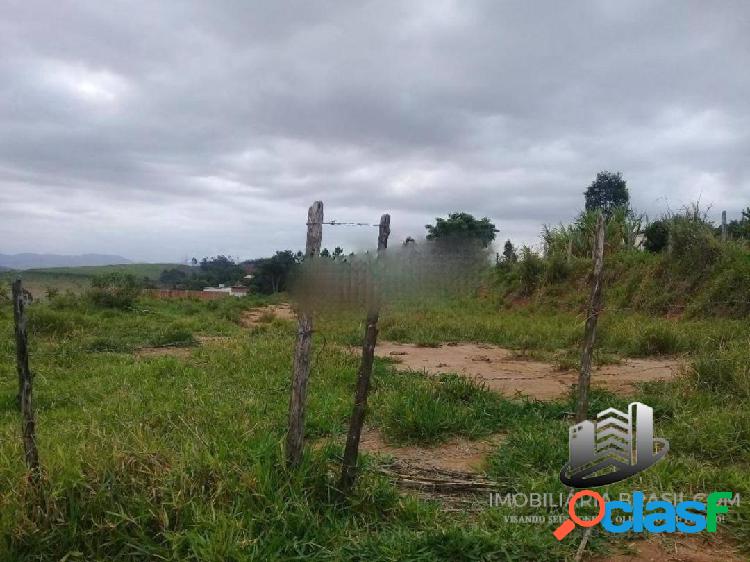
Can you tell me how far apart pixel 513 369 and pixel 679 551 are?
5469 mm

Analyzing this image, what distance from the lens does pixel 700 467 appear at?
356cm

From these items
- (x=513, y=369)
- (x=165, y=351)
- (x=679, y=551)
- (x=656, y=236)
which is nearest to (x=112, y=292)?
(x=165, y=351)

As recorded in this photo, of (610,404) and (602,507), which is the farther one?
(610,404)

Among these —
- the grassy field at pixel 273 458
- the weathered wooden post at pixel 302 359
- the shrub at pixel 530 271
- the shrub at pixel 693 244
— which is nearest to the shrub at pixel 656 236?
the shrub at pixel 693 244

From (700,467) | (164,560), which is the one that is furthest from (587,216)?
(164,560)

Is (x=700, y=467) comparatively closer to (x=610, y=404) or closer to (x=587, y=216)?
(x=610, y=404)

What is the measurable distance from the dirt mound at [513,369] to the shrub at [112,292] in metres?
9.82

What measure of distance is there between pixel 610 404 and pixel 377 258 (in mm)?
3147

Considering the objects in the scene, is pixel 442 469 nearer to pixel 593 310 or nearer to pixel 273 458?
pixel 273 458

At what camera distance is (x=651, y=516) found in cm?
290

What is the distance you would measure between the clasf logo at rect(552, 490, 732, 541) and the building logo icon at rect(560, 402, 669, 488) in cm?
25

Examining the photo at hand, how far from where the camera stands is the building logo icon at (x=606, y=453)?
3.34 meters

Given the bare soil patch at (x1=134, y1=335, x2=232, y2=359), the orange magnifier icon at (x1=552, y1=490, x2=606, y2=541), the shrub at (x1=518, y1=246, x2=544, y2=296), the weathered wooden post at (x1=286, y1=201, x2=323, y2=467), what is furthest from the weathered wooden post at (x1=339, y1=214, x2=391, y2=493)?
the shrub at (x1=518, y1=246, x2=544, y2=296)

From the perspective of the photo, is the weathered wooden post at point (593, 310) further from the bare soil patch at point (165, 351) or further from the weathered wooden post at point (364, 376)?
the bare soil patch at point (165, 351)
